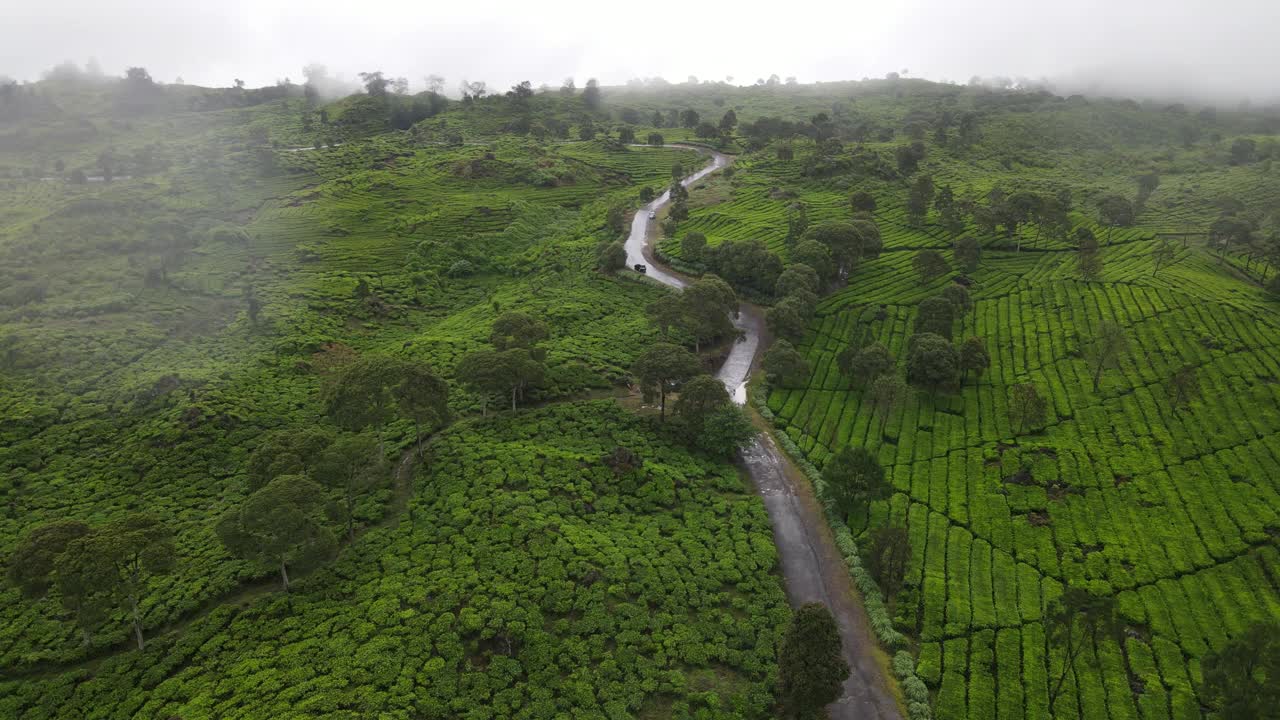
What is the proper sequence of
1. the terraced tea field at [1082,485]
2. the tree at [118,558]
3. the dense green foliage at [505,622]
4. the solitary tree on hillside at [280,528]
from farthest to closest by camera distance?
the terraced tea field at [1082,485] → the solitary tree on hillside at [280,528] → the tree at [118,558] → the dense green foliage at [505,622]

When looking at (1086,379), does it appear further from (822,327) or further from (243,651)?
(243,651)

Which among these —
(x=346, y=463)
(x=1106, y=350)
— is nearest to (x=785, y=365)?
(x=1106, y=350)

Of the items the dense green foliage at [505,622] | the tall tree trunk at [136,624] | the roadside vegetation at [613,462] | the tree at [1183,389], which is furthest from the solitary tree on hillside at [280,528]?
the tree at [1183,389]

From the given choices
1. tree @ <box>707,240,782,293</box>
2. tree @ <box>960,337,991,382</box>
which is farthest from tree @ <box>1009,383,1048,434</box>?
tree @ <box>707,240,782,293</box>

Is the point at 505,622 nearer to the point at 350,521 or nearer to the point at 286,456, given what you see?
the point at 350,521

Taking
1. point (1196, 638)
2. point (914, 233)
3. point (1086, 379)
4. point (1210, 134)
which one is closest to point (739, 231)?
point (914, 233)

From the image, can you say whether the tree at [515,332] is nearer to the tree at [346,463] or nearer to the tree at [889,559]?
the tree at [346,463]
